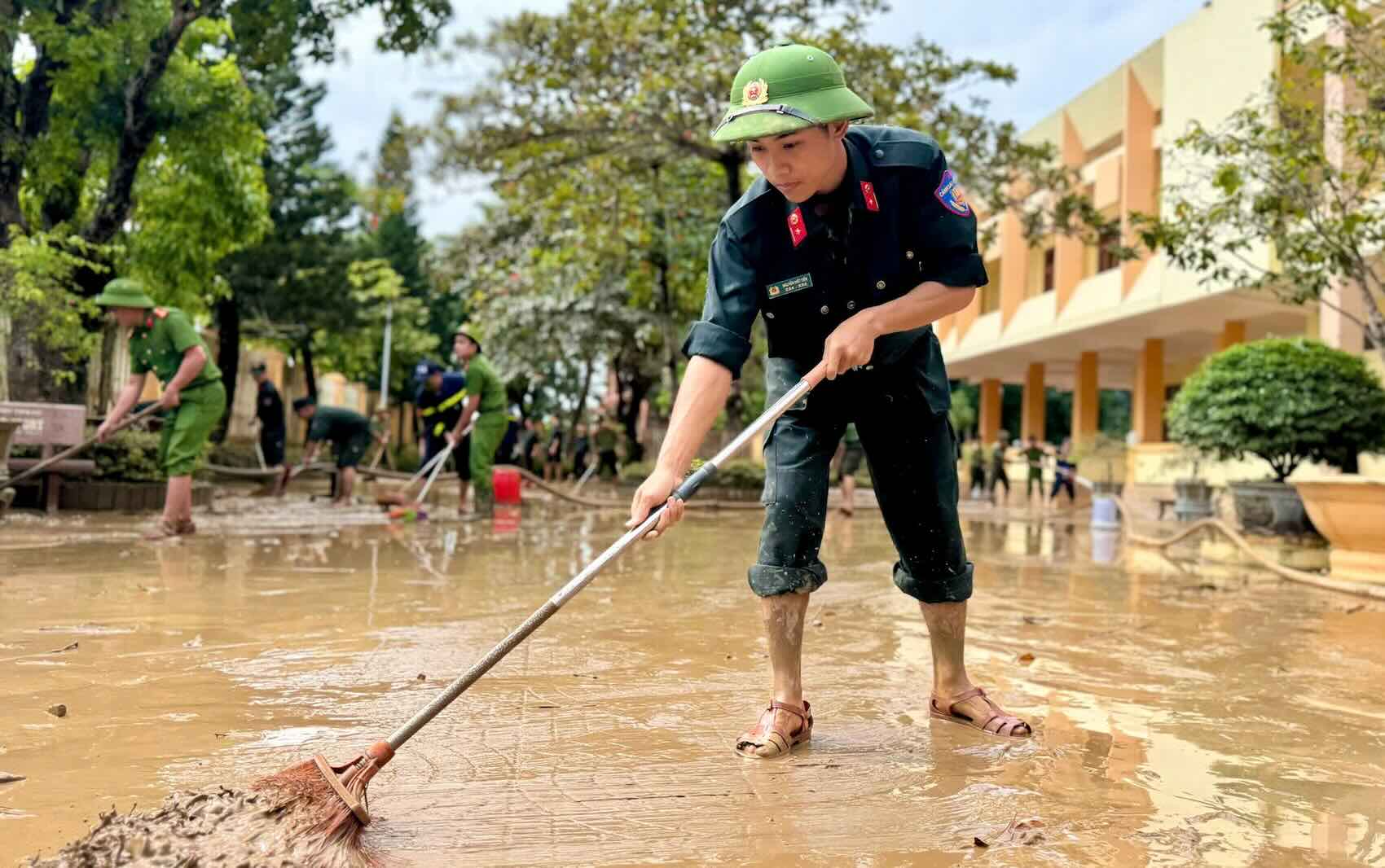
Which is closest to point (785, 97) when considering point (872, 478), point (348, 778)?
point (872, 478)

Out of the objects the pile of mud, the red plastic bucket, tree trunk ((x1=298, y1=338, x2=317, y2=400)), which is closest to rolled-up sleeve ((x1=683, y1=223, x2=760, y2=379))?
the pile of mud

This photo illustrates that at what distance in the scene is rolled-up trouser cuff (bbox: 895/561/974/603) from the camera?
3041 millimetres

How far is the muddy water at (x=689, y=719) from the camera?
216cm

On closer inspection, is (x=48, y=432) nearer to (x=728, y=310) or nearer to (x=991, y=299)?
(x=728, y=310)

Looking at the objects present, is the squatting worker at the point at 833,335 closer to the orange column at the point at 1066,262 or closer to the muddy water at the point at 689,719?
the muddy water at the point at 689,719

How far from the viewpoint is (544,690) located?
11.0 ft

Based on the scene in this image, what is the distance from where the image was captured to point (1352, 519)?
7168 mm

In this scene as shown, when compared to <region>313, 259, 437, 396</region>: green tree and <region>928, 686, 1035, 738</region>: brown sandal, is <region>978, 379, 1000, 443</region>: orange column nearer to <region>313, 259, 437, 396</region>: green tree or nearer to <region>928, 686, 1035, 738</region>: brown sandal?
<region>313, 259, 437, 396</region>: green tree

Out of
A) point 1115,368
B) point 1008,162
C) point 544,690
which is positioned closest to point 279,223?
point 1008,162

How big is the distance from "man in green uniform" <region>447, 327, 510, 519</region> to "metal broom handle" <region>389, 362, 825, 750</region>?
26.2ft

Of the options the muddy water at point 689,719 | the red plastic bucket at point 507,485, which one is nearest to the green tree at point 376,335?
the red plastic bucket at point 507,485

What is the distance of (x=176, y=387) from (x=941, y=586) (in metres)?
6.17

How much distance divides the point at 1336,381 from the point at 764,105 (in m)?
9.00

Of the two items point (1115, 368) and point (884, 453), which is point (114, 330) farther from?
point (1115, 368)
